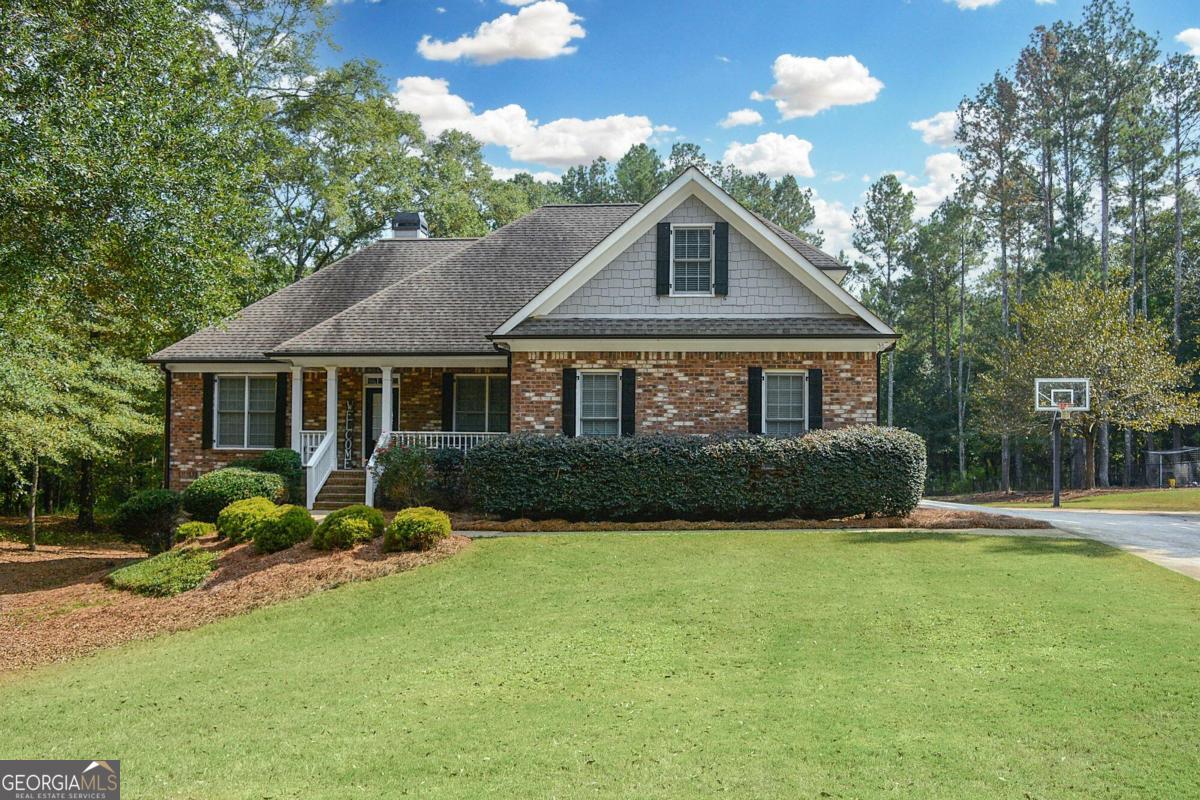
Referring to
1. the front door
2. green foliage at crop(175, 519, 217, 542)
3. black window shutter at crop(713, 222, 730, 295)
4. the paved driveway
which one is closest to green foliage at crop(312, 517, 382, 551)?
green foliage at crop(175, 519, 217, 542)

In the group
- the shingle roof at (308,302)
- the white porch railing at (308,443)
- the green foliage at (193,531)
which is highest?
the shingle roof at (308,302)

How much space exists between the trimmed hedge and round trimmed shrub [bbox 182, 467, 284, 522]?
501 centimetres

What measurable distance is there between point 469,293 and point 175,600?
10.7m

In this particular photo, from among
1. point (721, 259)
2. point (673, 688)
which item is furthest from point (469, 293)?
point (673, 688)

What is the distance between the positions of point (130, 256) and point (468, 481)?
6795 mm

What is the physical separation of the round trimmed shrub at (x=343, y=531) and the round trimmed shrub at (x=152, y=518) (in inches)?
261

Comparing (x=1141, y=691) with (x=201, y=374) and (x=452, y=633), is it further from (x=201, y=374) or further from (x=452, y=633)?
(x=201, y=374)

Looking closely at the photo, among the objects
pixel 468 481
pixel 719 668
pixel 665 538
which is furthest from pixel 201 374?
pixel 719 668

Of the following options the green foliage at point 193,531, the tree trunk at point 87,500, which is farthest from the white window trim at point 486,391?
the tree trunk at point 87,500

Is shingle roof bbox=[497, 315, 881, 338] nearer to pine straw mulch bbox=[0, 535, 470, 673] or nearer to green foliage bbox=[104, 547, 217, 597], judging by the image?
pine straw mulch bbox=[0, 535, 470, 673]

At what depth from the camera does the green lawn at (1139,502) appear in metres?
21.5

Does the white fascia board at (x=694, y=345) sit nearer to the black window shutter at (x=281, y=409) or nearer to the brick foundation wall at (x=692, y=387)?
the brick foundation wall at (x=692, y=387)

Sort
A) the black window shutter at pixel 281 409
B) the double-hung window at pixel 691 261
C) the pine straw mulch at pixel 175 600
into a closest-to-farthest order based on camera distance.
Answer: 1. the pine straw mulch at pixel 175 600
2. the double-hung window at pixel 691 261
3. the black window shutter at pixel 281 409

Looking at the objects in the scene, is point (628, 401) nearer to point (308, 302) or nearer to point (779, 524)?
point (779, 524)
